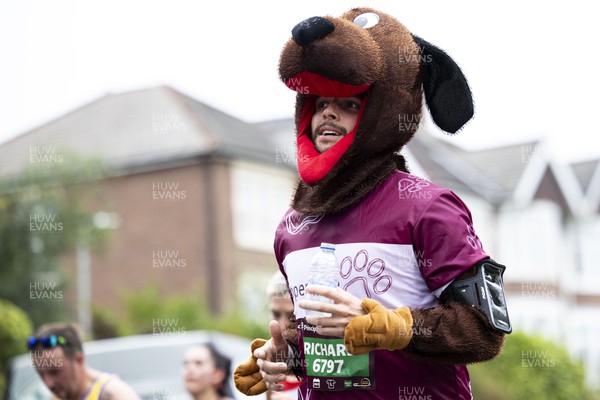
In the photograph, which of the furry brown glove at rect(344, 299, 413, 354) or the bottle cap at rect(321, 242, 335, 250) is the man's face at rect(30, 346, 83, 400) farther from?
the furry brown glove at rect(344, 299, 413, 354)

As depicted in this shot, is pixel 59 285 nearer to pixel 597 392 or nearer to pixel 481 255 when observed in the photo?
pixel 597 392

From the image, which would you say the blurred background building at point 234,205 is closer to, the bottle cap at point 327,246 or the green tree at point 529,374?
the green tree at point 529,374

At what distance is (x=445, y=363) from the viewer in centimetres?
342

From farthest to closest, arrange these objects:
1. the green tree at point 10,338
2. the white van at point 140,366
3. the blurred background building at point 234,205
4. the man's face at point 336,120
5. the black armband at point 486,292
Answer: the blurred background building at point 234,205
the green tree at point 10,338
the white van at point 140,366
the man's face at point 336,120
the black armband at point 486,292

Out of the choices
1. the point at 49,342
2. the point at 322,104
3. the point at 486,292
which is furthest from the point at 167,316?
the point at 486,292

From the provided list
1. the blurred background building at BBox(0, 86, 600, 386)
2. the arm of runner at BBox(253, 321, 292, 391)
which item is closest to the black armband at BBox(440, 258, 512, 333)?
the arm of runner at BBox(253, 321, 292, 391)

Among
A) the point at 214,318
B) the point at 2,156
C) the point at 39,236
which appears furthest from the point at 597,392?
the point at 2,156

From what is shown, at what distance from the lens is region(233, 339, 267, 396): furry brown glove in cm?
409

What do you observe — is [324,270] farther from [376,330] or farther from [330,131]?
[330,131]

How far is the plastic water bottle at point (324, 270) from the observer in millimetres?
3344

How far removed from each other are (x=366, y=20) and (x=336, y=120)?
1.34 feet

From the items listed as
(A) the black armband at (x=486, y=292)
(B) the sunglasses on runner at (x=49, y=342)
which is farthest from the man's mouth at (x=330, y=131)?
(B) the sunglasses on runner at (x=49, y=342)

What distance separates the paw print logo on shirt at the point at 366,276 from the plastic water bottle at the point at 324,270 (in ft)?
0.53

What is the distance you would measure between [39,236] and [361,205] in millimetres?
22717
